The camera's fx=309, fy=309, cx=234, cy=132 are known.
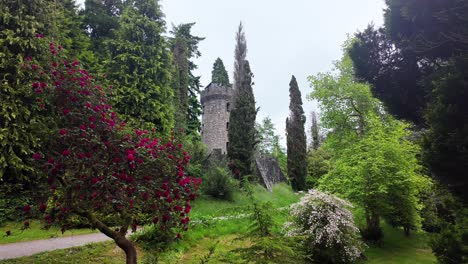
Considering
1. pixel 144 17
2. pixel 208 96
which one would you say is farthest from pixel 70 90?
pixel 208 96

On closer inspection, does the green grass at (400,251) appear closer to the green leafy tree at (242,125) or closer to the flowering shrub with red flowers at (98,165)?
the flowering shrub with red flowers at (98,165)

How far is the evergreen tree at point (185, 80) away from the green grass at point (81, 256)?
40.9ft

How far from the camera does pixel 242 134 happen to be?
20594 millimetres

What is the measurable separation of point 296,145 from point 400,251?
14882 millimetres

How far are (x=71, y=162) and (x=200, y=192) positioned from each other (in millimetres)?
11661

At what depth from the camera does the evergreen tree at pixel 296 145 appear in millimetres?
25984

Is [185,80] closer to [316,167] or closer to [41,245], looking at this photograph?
[316,167]

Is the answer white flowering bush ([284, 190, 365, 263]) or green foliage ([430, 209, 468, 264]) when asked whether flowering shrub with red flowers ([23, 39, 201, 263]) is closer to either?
white flowering bush ([284, 190, 365, 263])

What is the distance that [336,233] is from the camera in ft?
26.5

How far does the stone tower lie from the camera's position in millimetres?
32000

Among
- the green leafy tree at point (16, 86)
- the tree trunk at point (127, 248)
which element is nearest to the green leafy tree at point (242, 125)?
the green leafy tree at point (16, 86)

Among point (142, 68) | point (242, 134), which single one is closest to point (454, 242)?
point (142, 68)

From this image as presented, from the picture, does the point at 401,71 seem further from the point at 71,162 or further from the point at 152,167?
the point at 71,162

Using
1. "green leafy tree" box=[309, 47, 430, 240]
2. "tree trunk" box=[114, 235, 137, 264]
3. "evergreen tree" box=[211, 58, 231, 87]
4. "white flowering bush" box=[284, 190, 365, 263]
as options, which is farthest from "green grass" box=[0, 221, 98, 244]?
"evergreen tree" box=[211, 58, 231, 87]
